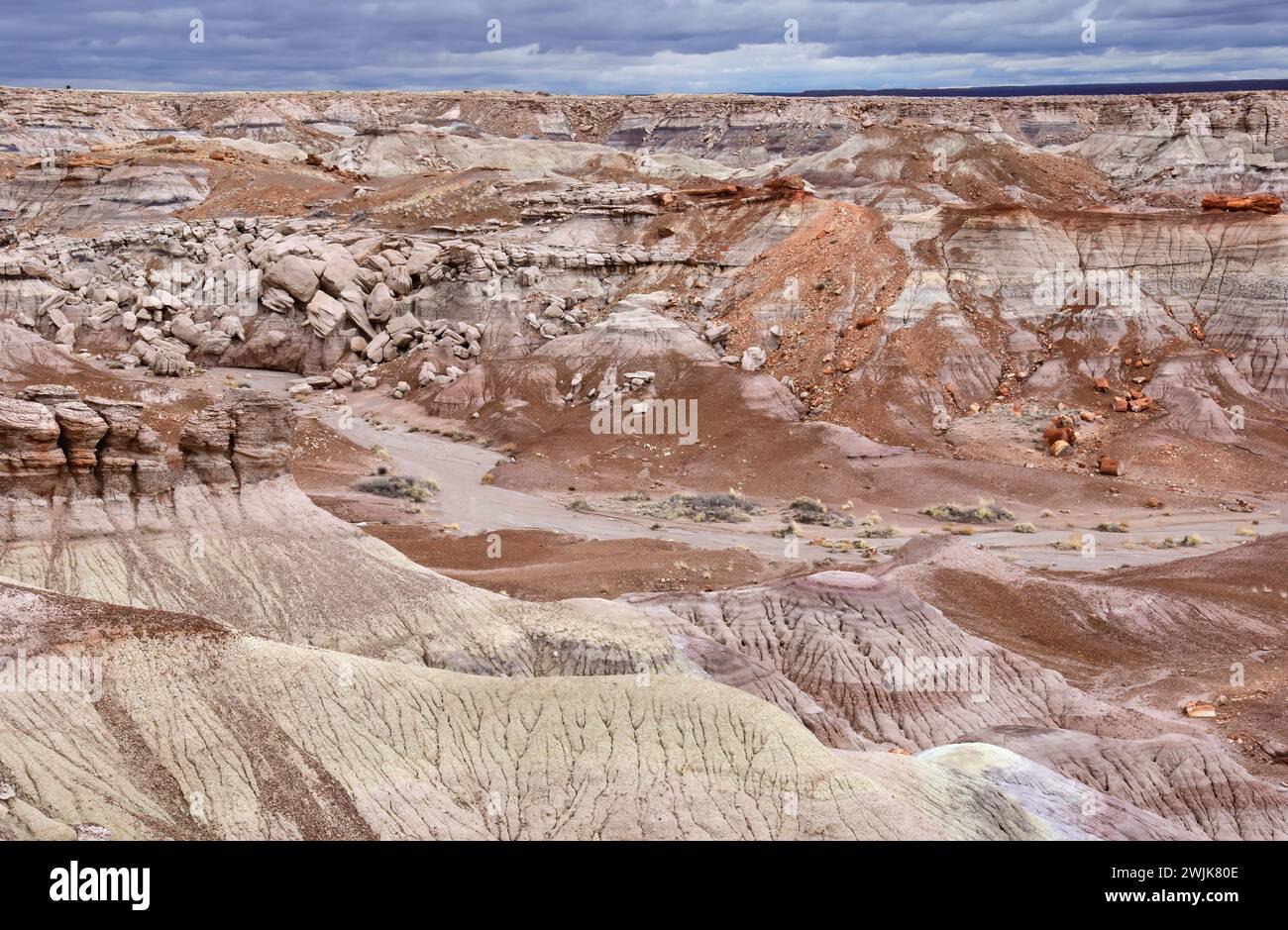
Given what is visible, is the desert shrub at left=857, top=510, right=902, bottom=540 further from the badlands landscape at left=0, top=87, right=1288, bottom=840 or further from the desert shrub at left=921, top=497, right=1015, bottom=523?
the desert shrub at left=921, top=497, right=1015, bottom=523

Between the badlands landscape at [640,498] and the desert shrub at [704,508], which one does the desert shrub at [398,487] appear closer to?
the badlands landscape at [640,498]

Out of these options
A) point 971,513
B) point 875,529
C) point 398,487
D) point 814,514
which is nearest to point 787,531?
point 814,514

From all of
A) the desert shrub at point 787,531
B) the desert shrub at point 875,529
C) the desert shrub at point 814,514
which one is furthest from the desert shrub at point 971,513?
the desert shrub at point 787,531

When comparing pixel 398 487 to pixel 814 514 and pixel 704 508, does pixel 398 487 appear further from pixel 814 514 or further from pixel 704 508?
pixel 814 514

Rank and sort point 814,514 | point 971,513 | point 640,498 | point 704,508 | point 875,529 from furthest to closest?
point 640,498 < point 704,508 < point 814,514 < point 971,513 < point 875,529

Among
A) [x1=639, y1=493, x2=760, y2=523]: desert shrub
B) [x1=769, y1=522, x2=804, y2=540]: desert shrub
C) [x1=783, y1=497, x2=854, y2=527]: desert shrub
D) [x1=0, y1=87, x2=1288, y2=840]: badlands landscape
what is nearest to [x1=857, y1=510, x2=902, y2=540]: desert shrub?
[x1=0, y1=87, x2=1288, y2=840]: badlands landscape

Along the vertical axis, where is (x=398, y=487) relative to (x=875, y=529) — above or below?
above

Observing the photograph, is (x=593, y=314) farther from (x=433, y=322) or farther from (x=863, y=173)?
(x=863, y=173)
